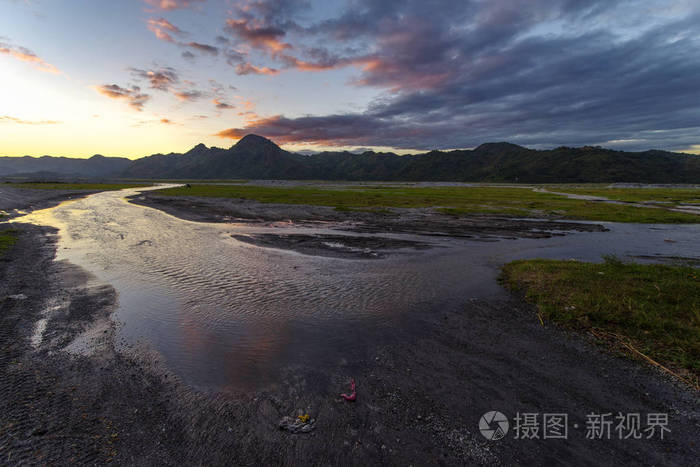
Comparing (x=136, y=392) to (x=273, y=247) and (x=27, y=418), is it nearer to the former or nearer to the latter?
(x=27, y=418)

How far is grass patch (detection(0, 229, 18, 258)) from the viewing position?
76.6ft

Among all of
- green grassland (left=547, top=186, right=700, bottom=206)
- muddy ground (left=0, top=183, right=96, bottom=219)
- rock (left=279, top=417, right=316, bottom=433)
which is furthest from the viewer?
green grassland (left=547, top=186, right=700, bottom=206)

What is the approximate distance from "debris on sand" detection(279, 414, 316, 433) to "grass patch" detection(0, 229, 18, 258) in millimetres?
28454

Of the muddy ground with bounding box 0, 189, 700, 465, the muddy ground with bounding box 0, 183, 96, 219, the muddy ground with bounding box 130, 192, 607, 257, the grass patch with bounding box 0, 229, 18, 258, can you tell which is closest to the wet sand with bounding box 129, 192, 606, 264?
the muddy ground with bounding box 130, 192, 607, 257

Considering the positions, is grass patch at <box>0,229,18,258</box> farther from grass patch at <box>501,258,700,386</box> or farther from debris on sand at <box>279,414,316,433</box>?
grass patch at <box>501,258,700,386</box>

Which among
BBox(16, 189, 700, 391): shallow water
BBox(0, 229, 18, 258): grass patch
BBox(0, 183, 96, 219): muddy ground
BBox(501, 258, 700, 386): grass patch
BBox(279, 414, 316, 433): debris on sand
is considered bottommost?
BBox(16, 189, 700, 391): shallow water

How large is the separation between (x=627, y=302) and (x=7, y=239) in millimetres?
45861

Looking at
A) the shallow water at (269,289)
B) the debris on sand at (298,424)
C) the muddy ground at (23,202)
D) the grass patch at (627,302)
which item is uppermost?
the muddy ground at (23,202)

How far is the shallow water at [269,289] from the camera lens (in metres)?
10.5

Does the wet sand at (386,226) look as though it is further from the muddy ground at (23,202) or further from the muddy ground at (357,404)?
the muddy ground at (23,202)

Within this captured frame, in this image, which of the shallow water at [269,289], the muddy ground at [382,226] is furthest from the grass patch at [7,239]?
the muddy ground at [382,226]

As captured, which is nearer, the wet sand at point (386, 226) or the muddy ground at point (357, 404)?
the muddy ground at point (357, 404)

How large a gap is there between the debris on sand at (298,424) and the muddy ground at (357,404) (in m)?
0.17

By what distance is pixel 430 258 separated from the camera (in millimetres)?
23625
